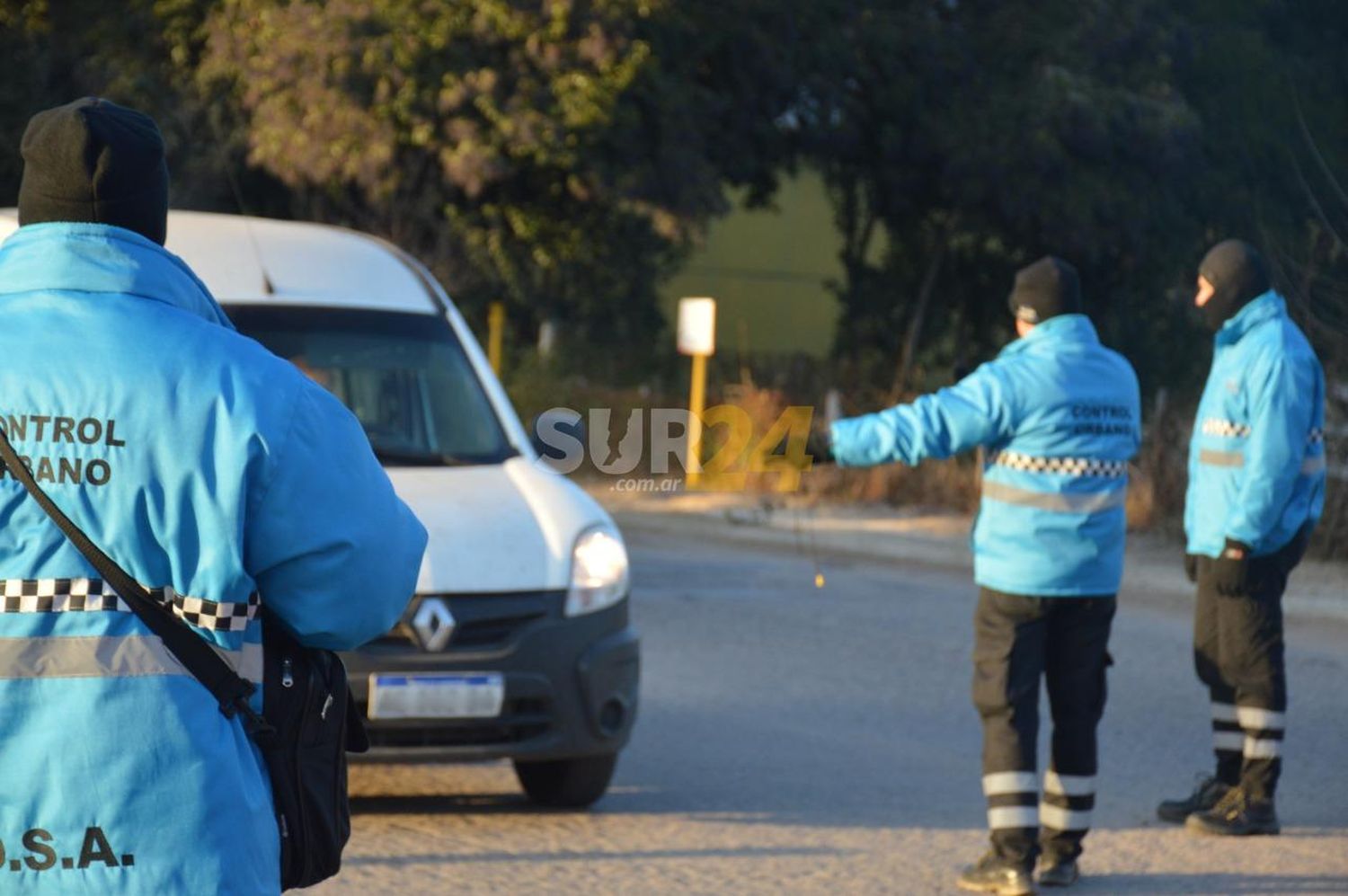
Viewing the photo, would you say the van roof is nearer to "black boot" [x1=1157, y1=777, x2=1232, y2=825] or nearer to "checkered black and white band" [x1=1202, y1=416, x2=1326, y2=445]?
"checkered black and white band" [x1=1202, y1=416, x2=1326, y2=445]

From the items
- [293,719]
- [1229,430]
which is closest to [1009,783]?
[1229,430]

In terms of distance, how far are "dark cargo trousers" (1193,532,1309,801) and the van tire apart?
217 centimetres

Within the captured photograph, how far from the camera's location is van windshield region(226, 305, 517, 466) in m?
7.49

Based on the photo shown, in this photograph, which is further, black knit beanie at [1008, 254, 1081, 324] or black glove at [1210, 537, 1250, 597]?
black glove at [1210, 537, 1250, 597]

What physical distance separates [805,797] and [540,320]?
19950 mm

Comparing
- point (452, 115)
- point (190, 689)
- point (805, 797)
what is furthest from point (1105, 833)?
point (452, 115)

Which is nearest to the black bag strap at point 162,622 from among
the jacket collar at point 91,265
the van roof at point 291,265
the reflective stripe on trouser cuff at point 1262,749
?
the jacket collar at point 91,265

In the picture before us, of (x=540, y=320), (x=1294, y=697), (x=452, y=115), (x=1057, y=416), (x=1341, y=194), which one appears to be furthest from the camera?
(x=540, y=320)

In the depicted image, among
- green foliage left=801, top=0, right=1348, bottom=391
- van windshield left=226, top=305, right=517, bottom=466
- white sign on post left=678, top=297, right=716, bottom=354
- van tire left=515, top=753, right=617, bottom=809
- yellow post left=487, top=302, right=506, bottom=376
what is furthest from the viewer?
yellow post left=487, top=302, right=506, bottom=376

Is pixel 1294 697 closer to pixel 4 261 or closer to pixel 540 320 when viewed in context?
pixel 4 261

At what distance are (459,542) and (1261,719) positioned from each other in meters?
2.86

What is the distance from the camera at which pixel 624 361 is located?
27250mm

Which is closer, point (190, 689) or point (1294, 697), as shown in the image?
point (190, 689)

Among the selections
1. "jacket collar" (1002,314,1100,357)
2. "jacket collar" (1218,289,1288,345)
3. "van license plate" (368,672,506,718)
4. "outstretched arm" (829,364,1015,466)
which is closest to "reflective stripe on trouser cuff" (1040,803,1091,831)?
"outstretched arm" (829,364,1015,466)
